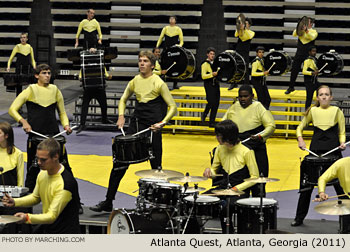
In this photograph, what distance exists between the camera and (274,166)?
476 inches

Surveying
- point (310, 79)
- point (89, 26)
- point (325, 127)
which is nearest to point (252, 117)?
point (325, 127)

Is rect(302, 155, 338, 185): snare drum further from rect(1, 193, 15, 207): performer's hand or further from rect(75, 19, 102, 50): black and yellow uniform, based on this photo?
rect(75, 19, 102, 50): black and yellow uniform

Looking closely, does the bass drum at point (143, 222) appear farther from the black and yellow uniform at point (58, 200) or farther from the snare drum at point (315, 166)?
the snare drum at point (315, 166)

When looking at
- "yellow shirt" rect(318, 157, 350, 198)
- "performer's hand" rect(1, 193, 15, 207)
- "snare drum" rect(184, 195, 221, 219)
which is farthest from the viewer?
"snare drum" rect(184, 195, 221, 219)

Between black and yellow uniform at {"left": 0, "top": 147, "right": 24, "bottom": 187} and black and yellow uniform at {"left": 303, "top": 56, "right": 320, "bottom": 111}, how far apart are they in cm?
872

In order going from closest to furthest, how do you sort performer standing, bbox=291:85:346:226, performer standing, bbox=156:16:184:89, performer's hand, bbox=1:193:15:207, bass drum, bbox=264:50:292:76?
performer's hand, bbox=1:193:15:207 → performer standing, bbox=291:85:346:226 → bass drum, bbox=264:50:292:76 → performer standing, bbox=156:16:184:89

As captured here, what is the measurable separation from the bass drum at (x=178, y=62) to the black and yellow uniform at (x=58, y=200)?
879 centimetres

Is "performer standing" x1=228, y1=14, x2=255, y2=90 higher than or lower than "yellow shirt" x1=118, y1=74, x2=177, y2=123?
higher

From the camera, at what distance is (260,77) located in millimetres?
15070

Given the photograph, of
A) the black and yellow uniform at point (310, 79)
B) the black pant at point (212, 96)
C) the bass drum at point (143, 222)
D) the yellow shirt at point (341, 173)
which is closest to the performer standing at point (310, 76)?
the black and yellow uniform at point (310, 79)

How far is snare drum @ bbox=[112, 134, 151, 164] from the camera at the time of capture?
7927 millimetres

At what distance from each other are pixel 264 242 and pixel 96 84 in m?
8.90

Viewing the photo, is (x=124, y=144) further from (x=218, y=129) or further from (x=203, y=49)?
(x=203, y=49)

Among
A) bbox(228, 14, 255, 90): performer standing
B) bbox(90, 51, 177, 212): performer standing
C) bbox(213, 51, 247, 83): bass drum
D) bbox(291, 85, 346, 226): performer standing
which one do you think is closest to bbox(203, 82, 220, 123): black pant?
bbox(213, 51, 247, 83): bass drum
